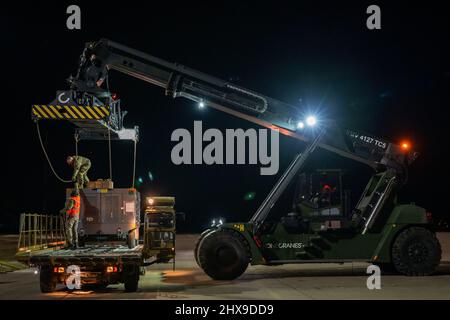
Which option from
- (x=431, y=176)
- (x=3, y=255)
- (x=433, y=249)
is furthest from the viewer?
(x=431, y=176)

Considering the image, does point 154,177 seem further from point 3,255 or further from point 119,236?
point 119,236

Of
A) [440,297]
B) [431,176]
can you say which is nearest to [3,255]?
[440,297]

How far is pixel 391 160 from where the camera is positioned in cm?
1759

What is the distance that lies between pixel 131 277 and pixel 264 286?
344 centimetres

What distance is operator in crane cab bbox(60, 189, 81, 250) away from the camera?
587 inches

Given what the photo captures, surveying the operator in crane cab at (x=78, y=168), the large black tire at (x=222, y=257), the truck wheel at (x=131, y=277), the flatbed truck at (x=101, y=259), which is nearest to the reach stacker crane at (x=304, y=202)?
the large black tire at (x=222, y=257)

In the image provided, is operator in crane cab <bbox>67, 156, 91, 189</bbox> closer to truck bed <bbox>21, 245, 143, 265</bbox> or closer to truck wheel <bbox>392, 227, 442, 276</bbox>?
truck bed <bbox>21, 245, 143, 265</bbox>

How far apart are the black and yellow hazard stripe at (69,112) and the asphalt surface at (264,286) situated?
160 inches

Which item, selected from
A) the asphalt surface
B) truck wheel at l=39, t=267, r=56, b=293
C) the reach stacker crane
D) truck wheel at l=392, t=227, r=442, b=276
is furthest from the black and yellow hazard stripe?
truck wheel at l=392, t=227, r=442, b=276

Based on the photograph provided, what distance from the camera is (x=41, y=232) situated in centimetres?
1531

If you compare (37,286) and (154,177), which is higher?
(154,177)

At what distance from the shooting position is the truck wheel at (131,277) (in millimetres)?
13438
